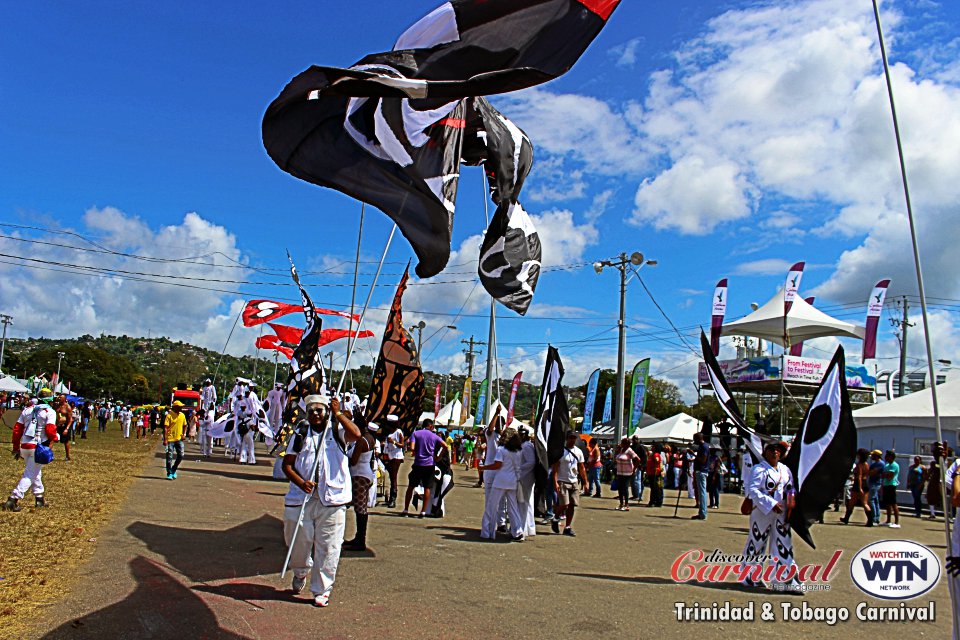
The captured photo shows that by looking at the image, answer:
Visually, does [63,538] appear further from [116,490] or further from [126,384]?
[126,384]

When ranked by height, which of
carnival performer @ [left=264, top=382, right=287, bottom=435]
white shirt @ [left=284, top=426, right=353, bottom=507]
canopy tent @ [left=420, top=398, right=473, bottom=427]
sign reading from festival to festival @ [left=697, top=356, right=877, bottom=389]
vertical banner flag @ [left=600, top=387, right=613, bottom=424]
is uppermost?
sign reading from festival to festival @ [left=697, top=356, right=877, bottom=389]

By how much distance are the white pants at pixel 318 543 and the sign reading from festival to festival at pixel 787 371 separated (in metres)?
29.4

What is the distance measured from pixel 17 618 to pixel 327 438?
2772 millimetres

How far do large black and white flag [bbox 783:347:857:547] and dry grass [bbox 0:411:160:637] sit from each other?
7.30 meters

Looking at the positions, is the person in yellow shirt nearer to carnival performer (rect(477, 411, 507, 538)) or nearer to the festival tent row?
carnival performer (rect(477, 411, 507, 538))

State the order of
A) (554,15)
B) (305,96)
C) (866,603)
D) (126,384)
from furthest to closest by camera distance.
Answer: (126,384) → (866,603) → (554,15) → (305,96)

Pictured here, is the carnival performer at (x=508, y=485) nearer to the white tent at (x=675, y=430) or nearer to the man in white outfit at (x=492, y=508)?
the man in white outfit at (x=492, y=508)

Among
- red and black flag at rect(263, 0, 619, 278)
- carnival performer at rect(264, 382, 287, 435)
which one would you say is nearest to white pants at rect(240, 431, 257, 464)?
carnival performer at rect(264, 382, 287, 435)

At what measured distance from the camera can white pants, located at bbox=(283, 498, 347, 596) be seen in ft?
21.4

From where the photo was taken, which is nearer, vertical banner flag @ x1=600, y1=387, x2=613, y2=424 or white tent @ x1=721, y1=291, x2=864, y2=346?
vertical banner flag @ x1=600, y1=387, x2=613, y2=424

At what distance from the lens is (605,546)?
37.0ft

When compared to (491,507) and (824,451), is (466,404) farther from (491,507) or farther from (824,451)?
(824,451)

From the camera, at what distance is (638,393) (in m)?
27.5

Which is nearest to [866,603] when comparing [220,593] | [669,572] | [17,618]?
[669,572]
